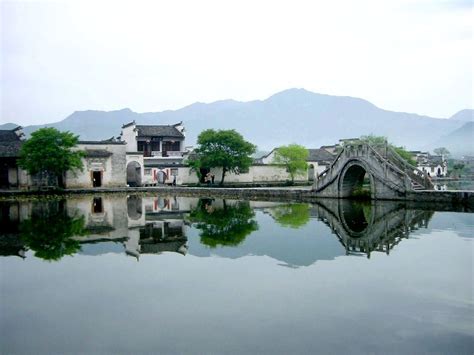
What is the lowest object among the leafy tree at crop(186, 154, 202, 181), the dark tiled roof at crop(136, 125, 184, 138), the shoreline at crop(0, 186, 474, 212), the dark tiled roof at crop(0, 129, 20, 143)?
the shoreline at crop(0, 186, 474, 212)

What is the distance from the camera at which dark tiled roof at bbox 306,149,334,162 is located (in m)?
63.6

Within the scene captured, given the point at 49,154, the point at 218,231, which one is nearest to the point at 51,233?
the point at 218,231

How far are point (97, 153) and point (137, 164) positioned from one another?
544 cm

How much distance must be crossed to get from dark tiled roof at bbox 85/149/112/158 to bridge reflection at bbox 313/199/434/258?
2653cm

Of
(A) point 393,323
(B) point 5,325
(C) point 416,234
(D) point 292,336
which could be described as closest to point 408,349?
(A) point 393,323

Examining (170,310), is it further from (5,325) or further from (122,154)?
(122,154)

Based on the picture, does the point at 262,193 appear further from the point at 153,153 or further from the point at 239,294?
the point at 239,294

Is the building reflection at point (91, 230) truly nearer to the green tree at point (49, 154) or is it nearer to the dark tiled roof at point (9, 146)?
the green tree at point (49, 154)

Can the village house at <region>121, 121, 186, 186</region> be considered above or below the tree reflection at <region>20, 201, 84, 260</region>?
above

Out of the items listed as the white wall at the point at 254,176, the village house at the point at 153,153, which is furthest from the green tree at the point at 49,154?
the white wall at the point at 254,176

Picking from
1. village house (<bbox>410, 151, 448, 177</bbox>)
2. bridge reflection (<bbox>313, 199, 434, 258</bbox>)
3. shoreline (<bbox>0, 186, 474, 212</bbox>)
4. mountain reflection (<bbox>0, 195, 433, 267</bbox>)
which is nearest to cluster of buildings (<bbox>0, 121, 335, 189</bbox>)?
shoreline (<bbox>0, 186, 474, 212</bbox>)

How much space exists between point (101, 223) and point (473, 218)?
1594 centimetres

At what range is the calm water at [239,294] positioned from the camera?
725 cm

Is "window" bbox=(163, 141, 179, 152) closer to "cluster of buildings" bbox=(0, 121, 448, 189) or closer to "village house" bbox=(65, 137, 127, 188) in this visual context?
"cluster of buildings" bbox=(0, 121, 448, 189)
